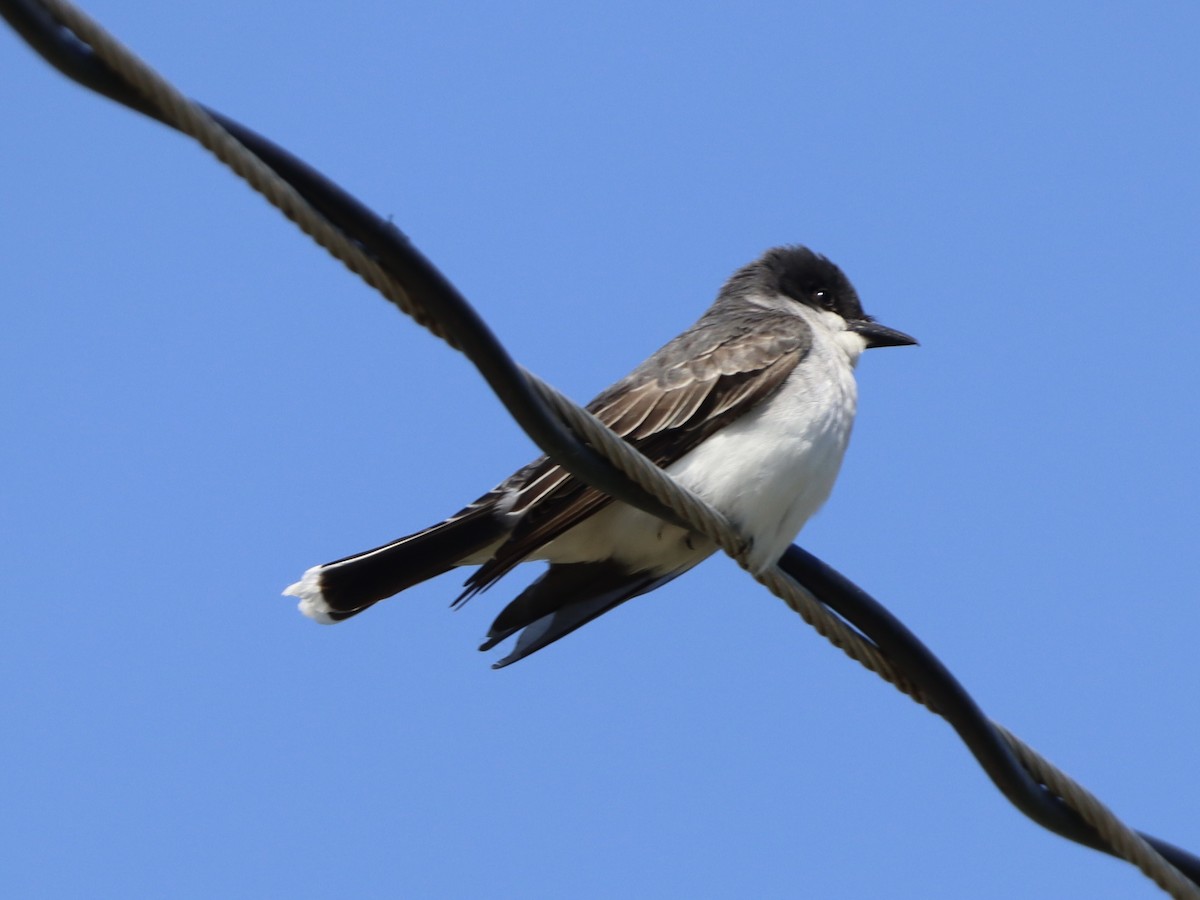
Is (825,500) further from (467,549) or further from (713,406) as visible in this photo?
(467,549)

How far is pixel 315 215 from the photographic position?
10.4 ft

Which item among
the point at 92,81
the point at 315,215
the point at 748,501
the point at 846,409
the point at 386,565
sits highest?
the point at 846,409

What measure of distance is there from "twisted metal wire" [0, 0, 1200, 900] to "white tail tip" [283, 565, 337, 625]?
5.00ft

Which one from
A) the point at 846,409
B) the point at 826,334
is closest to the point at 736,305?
the point at 826,334

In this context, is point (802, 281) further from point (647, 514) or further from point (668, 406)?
point (647, 514)

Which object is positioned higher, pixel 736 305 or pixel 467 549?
pixel 736 305

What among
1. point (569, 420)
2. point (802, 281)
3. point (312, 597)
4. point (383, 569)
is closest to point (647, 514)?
point (383, 569)

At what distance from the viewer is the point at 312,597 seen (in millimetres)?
5766

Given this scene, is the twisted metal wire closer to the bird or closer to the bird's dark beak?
the bird

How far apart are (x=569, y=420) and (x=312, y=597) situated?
222cm

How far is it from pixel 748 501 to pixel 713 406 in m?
0.47

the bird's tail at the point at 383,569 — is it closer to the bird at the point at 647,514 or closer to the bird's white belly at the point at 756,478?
the bird at the point at 647,514

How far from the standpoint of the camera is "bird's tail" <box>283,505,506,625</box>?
5734mm

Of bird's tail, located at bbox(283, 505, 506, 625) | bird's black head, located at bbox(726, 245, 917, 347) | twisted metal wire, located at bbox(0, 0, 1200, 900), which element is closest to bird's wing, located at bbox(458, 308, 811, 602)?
bird's tail, located at bbox(283, 505, 506, 625)
